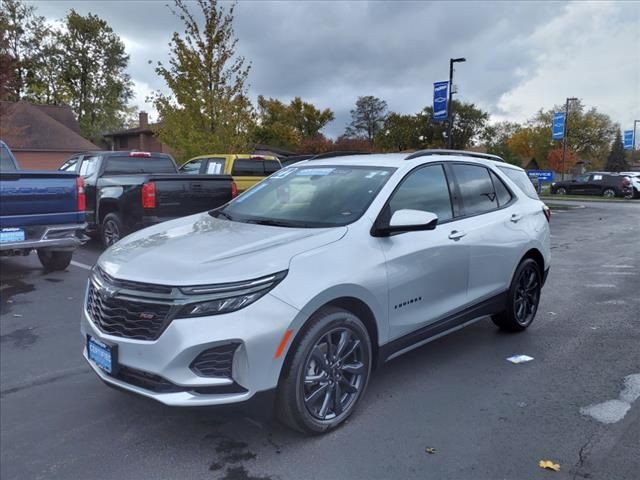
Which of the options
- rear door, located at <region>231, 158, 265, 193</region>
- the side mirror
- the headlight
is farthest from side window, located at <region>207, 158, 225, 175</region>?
the headlight

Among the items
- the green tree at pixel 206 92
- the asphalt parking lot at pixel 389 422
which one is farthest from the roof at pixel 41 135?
the asphalt parking lot at pixel 389 422

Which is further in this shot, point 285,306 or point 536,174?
point 536,174

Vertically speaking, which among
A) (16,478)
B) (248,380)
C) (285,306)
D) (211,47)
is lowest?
(16,478)

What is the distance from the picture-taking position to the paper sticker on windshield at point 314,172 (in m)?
4.45

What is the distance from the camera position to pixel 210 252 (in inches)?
126

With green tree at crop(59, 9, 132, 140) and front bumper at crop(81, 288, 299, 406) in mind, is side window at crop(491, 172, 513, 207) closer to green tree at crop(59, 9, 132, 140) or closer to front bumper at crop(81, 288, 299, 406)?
front bumper at crop(81, 288, 299, 406)

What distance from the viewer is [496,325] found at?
553cm

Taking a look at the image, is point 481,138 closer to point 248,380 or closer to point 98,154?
point 98,154

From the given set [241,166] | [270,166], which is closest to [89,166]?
[241,166]

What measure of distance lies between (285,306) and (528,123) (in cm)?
8542

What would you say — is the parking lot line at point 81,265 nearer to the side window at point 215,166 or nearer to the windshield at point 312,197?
the side window at point 215,166

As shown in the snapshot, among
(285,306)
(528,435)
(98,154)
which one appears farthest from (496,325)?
(98,154)

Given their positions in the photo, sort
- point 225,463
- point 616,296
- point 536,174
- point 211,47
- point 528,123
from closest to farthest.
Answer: point 225,463
point 616,296
point 211,47
point 536,174
point 528,123

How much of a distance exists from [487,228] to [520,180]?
4.41ft
